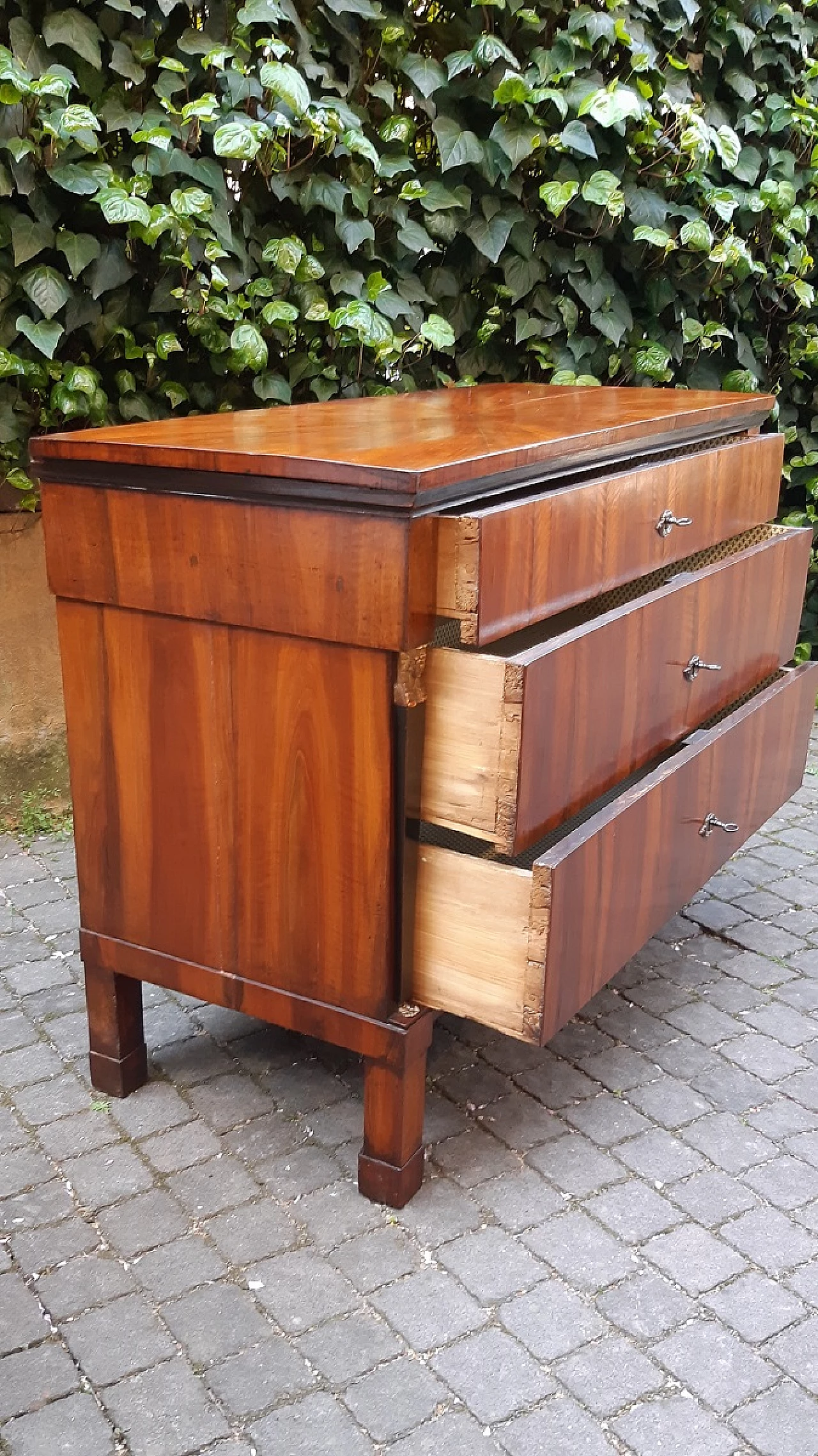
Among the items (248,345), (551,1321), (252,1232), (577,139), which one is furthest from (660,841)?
A: (577,139)

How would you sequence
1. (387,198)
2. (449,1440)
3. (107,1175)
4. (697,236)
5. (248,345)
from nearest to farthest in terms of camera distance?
(449,1440)
(107,1175)
(248,345)
(387,198)
(697,236)

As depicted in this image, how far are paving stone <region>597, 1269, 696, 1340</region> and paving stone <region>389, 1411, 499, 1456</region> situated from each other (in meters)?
0.24

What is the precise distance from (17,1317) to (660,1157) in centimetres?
92

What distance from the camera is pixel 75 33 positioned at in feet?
7.76

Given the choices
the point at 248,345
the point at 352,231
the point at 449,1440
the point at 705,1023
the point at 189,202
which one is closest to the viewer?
the point at 449,1440

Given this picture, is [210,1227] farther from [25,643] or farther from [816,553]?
[816,553]

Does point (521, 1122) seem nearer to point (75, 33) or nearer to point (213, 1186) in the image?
point (213, 1186)

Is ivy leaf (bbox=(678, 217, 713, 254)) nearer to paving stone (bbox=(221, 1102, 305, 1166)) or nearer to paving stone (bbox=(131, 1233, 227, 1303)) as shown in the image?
paving stone (bbox=(221, 1102, 305, 1166))

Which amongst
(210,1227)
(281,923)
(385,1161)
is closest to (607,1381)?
(385,1161)

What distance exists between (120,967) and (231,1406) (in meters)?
0.66

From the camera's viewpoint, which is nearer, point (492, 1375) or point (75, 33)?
point (492, 1375)

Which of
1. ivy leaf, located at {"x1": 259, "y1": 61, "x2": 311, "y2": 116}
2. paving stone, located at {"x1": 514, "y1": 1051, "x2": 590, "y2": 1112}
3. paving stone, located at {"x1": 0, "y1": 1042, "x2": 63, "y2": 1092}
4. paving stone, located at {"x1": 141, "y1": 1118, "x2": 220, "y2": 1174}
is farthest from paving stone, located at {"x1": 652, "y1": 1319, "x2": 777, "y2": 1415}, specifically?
ivy leaf, located at {"x1": 259, "y1": 61, "x2": 311, "y2": 116}

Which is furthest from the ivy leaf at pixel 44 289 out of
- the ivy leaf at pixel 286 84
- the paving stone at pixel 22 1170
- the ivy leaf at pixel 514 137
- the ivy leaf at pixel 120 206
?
the paving stone at pixel 22 1170

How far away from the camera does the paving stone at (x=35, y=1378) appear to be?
1.34 m
